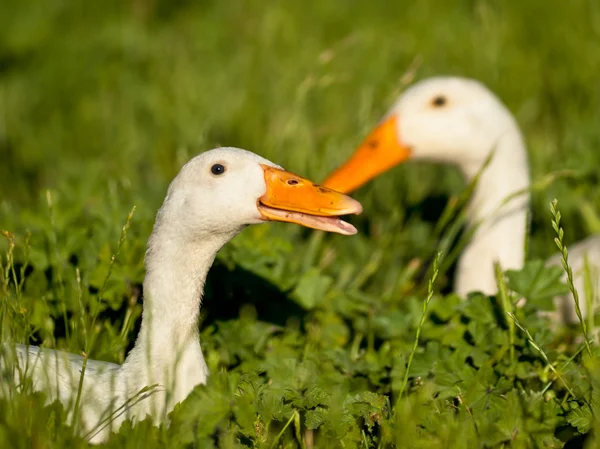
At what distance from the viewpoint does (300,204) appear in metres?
3.08

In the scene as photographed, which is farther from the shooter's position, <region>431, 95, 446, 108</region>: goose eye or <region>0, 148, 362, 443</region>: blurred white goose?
<region>431, 95, 446, 108</region>: goose eye

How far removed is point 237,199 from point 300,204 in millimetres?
203

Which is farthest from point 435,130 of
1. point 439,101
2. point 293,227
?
point 293,227

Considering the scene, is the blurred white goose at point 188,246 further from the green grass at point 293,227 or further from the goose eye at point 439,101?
the goose eye at point 439,101

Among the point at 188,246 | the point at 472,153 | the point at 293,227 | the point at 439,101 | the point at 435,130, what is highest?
the point at 188,246

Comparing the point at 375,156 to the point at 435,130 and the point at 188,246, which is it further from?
the point at 188,246

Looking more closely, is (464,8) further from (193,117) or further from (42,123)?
(42,123)

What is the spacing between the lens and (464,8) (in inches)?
324

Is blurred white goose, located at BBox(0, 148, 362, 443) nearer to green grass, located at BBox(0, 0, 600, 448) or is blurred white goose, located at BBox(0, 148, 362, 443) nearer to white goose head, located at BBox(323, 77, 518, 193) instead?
green grass, located at BBox(0, 0, 600, 448)

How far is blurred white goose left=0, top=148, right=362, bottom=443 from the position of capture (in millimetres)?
3014

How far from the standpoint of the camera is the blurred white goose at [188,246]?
9.89ft

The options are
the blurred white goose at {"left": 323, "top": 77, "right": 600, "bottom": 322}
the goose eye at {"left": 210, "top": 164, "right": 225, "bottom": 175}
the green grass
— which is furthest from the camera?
the blurred white goose at {"left": 323, "top": 77, "right": 600, "bottom": 322}

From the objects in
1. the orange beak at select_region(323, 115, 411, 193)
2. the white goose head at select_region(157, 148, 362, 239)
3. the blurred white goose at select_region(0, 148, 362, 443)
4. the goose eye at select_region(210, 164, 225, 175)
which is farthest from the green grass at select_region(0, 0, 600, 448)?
the goose eye at select_region(210, 164, 225, 175)

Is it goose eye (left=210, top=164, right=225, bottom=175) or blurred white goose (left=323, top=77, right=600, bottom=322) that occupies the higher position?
goose eye (left=210, top=164, right=225, bottom=175)
